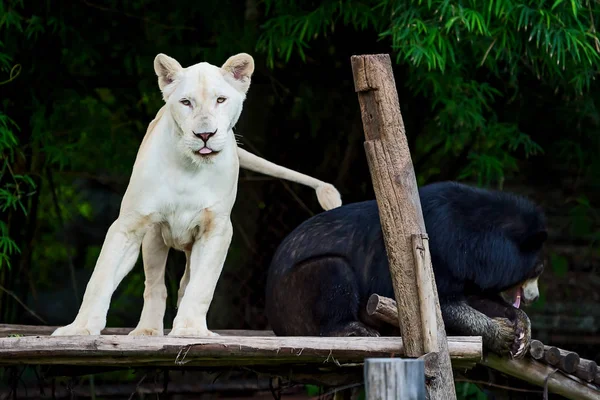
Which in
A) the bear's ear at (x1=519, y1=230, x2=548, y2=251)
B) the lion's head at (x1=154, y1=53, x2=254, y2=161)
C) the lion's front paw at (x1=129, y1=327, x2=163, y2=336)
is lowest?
the lion's front paw at (x1=129, y1=327, x2=163, y2=336)

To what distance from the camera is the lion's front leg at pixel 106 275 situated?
3893 millimetres

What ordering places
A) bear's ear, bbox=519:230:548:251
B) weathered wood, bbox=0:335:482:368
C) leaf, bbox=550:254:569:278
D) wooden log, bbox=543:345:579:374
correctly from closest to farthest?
weathered wood, bbox=0:335:482:368 → wooden log, bbox=543:345:579:374 → bear's ear, bbox=519:230:548:251 → leaf, bbox=550:254:569:278

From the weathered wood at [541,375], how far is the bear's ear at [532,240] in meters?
0.48

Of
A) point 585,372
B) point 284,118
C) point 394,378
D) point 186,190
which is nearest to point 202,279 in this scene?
point 186,190

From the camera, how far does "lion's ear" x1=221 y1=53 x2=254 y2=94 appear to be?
408 cm

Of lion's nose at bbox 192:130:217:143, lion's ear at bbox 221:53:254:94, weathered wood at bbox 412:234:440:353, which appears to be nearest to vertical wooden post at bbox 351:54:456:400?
weathered wood at bbox 412:234:440:353

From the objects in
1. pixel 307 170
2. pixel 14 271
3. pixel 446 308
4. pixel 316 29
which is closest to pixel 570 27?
pixel 316 29

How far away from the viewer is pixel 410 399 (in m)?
3.00

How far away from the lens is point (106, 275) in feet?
13.0

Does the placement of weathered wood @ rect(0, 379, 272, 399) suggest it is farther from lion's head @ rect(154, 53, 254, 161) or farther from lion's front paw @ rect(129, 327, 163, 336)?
lion's head @ rect(154, 53, 254, 161)

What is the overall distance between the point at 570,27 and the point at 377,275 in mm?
1837

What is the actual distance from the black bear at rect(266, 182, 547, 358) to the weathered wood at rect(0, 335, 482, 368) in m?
0.68

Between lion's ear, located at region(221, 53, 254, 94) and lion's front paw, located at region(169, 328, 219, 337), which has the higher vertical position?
lion's ear, located at region(221, 53, 254, 94)

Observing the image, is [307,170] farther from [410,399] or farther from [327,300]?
[410,399]
